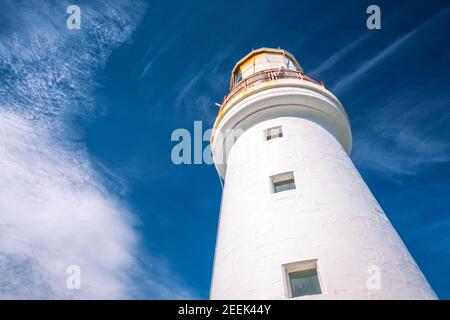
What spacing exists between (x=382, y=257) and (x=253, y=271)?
94.8 inches

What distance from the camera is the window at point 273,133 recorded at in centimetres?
999

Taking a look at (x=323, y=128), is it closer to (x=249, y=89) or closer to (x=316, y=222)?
(x=249, y=89)

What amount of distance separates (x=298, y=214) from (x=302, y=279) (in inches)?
53.9

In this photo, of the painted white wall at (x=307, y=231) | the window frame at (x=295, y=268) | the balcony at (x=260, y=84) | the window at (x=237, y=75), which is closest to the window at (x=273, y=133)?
the painted white wall at (x=307, y=231)

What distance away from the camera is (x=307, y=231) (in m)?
6.46

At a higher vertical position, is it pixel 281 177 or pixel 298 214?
pixel 281 177

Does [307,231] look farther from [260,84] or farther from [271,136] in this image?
[260,84]

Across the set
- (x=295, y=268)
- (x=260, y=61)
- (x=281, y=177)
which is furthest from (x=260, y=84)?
(x=295, y=268)

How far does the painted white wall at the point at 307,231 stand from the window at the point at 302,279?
143 mm

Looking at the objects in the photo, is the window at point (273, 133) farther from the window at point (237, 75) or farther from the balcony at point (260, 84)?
the window at point (237, 75)

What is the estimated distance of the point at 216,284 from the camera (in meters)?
6.82

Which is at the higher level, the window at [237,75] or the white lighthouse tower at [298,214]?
the window at [237,75]

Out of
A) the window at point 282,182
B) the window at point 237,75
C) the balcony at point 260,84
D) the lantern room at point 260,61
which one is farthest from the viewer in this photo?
the window at point 237,75
